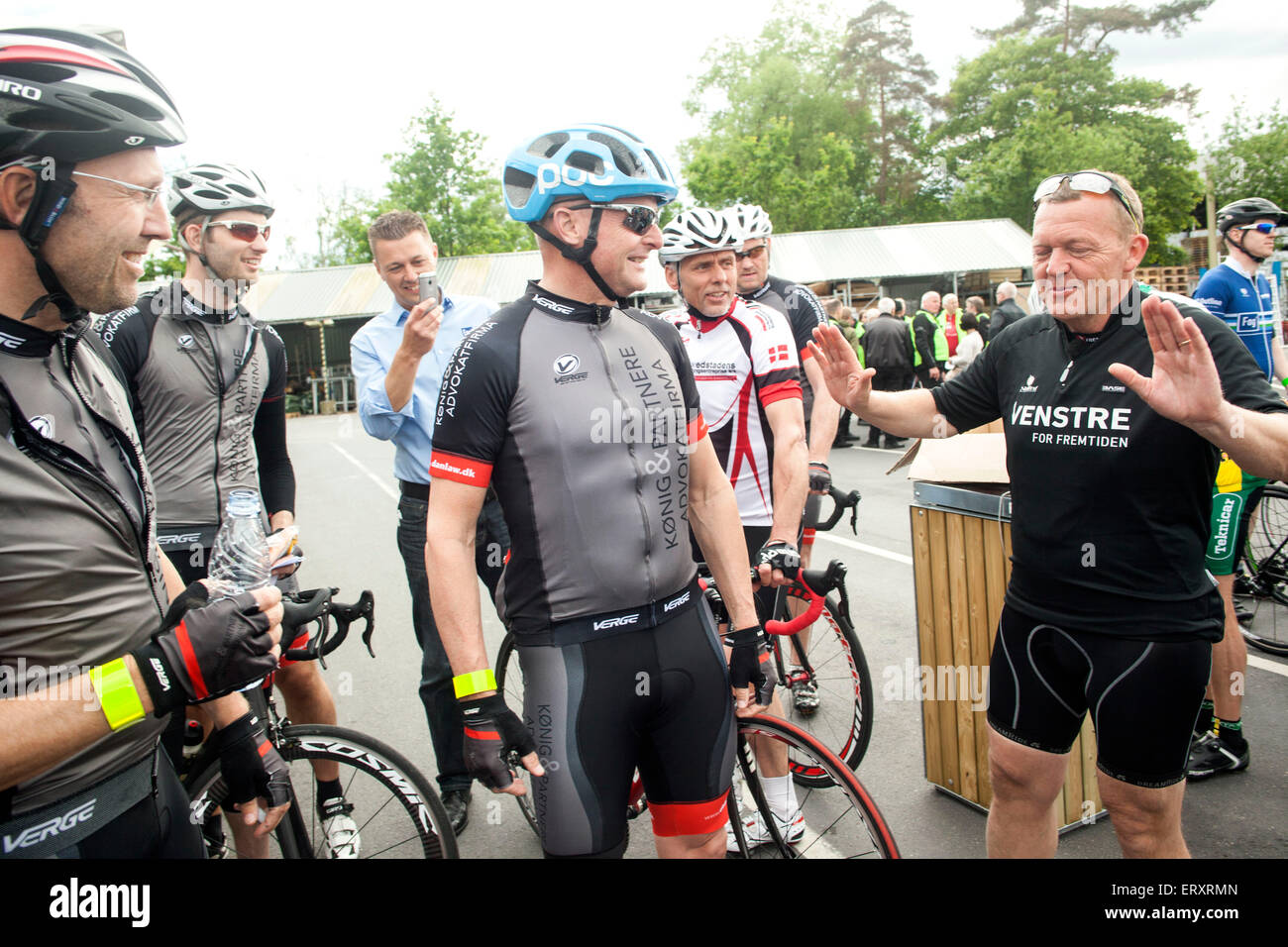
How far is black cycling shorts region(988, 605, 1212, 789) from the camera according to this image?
229 cm

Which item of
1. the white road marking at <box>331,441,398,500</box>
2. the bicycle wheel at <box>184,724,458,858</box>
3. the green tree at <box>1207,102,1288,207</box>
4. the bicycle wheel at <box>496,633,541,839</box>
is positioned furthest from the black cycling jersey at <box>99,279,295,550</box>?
the green tree at <box>1207,102,1288,207</box>

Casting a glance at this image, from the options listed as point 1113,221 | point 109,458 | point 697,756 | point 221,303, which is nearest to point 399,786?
point 697,756

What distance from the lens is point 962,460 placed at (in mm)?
3662

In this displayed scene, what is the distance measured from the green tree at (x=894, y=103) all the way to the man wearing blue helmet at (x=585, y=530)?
203ft

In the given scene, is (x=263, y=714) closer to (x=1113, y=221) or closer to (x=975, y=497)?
(x=975, y=497)

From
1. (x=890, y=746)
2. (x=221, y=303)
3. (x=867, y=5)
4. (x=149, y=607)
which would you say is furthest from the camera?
(x=867, y=5)

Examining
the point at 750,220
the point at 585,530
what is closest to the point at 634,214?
the point at 585,530

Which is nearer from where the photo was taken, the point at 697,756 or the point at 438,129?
the point at 697,756

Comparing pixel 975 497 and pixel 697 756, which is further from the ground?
pixel 975 497

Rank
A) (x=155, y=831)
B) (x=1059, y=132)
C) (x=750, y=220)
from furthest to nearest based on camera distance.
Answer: (x=1059, y=132)
(x=750, y=220)
(x=155, y=831)

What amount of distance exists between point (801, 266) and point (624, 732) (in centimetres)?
3390

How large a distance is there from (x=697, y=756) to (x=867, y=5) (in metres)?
67.7

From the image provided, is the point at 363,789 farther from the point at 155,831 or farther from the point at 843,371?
the point at 843,371
